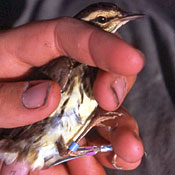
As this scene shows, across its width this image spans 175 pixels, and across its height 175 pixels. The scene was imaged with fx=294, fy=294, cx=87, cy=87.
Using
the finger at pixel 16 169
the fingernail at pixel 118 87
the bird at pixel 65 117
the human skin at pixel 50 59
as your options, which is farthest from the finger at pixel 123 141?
the finger at pixel 16 169

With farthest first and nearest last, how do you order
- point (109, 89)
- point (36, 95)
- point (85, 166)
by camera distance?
point (85, 166) → point (109, 89) → point (36, 95)

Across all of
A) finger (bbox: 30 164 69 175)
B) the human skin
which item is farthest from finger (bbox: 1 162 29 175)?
finger (bbox: 30 164 69 175)

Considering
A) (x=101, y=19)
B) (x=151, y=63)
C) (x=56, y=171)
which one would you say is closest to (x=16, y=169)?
(x=56, y=171)

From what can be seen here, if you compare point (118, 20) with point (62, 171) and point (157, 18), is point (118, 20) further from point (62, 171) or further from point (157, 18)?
point (62, 171)

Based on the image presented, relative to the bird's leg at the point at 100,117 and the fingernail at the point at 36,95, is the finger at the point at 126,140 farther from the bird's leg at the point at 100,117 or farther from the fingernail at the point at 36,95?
the fingernail at the point at 36,95

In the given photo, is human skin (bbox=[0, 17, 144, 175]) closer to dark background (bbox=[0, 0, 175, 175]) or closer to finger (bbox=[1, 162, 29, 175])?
finger (bbox=[1, 162, 29, 175])

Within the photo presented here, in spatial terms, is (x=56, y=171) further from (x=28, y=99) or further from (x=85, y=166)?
(x=28, y=99)

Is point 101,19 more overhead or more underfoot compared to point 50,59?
more overhead
